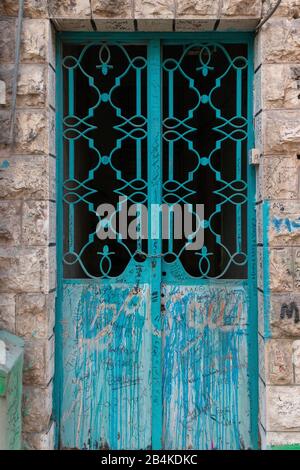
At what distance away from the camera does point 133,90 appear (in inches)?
154

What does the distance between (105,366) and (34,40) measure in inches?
94.4

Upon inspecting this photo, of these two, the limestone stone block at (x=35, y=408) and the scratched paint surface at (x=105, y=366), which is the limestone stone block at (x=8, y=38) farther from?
the limestone stone block at (x=35, y=408)

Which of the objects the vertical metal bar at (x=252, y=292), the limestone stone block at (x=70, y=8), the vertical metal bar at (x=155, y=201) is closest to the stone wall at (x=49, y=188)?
the limestone stone block at (x=70, y=8)

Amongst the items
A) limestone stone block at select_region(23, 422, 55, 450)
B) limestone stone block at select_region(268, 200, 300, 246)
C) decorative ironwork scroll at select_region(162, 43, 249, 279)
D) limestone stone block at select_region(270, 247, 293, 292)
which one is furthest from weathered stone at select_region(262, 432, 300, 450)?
limestone stone block at select_region(23, 422, 55, 450)

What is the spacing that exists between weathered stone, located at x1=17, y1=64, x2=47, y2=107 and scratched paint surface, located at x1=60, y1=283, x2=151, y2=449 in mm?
1365

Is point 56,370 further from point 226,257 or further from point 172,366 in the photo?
point 226,257

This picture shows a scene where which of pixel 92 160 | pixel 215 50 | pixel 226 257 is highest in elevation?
pixel 215 50

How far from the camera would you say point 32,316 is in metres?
3.64

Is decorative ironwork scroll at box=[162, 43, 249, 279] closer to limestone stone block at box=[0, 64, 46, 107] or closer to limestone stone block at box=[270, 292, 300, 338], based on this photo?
limestone stone block at box=[270, 292, 300, 338]

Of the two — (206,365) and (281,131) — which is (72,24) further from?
(206,365)

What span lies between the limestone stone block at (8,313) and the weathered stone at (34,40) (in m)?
1.68

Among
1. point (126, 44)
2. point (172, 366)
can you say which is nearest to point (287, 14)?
point (126, 44)

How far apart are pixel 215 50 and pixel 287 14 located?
0.56 metres

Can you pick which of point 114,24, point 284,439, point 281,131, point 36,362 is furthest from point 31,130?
point 284,439
